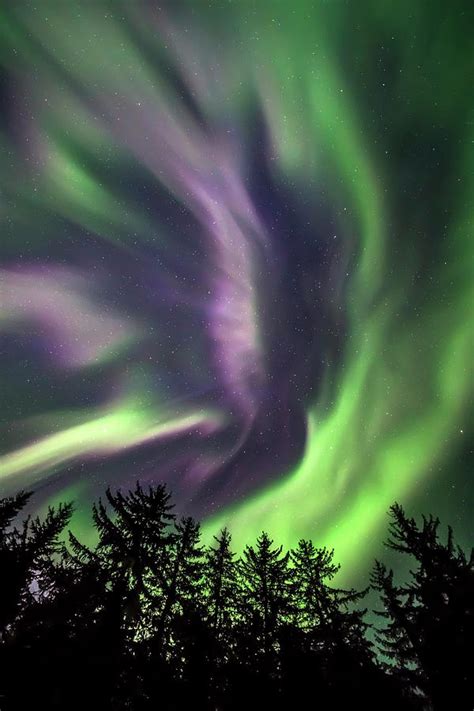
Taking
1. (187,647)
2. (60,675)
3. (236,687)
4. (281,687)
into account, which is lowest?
(281,687)

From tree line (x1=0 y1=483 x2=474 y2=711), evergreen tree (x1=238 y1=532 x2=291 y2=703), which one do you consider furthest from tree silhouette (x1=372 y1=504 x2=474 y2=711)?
evergreen tree (x1=238 y1=532 x2=291 y2=703)

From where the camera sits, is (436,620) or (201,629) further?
(436,620)

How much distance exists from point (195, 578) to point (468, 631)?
10.5 metres

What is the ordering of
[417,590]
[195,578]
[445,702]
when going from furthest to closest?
1. [195,578]
2. [417,590]
3. [445,702]

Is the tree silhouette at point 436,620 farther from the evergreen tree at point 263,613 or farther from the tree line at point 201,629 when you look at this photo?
the evergreen tree at point 263,613

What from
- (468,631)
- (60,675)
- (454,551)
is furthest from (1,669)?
(454,551)

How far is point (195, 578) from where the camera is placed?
49.6 ft

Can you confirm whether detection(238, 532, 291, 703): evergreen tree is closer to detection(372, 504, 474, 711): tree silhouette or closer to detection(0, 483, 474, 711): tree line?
detection(0, 483, 474, 711): tree line

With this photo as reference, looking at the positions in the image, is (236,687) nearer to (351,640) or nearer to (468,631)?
(351,640)

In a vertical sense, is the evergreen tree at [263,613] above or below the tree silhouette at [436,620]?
above

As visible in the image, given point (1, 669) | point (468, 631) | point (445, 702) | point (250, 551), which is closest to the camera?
point (1, 669)

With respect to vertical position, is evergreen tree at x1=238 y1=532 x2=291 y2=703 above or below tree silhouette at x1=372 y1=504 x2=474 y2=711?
above

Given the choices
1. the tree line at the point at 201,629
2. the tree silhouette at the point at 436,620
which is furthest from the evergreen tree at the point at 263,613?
the tree silhouette at the point at 436,620

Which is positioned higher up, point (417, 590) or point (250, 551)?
point (250, 551)
